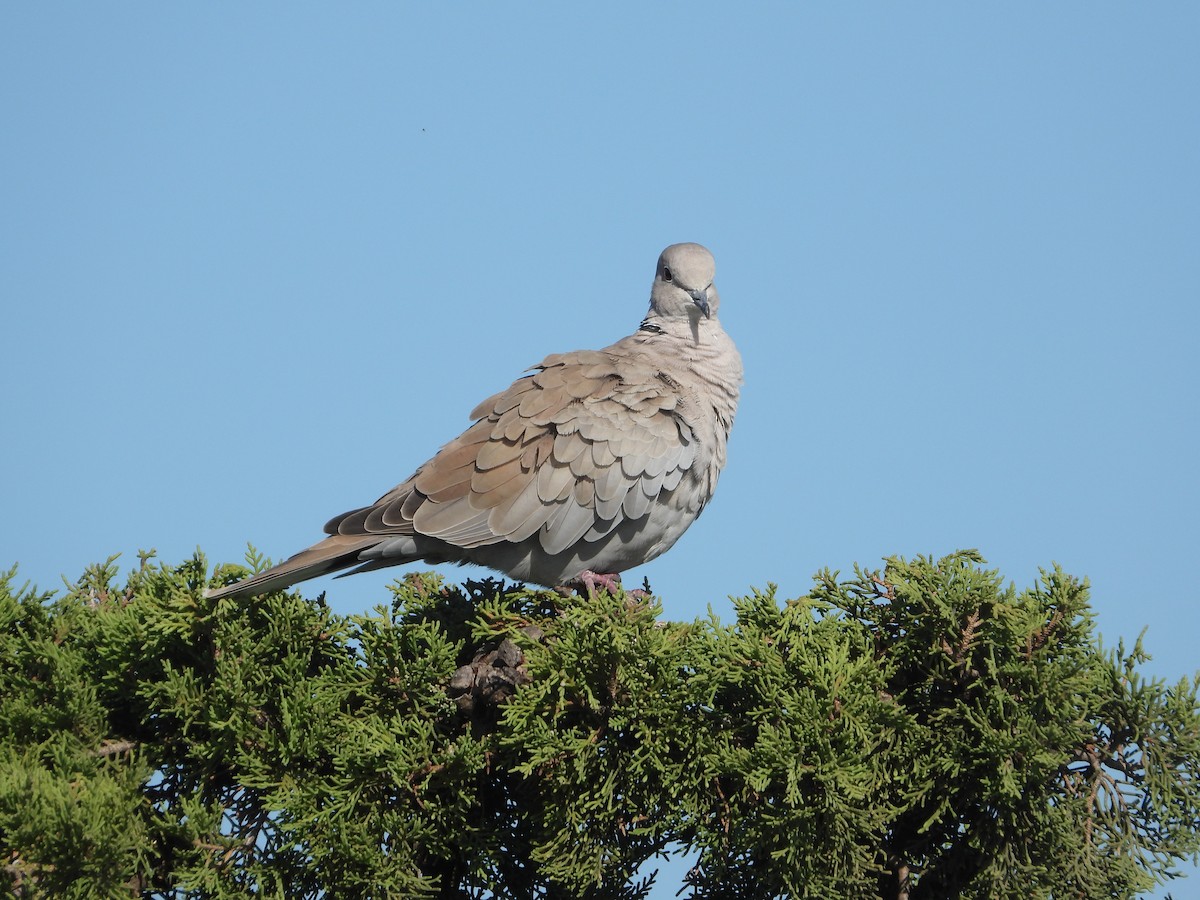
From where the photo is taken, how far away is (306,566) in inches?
179

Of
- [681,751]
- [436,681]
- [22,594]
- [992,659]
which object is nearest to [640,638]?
[681,751]

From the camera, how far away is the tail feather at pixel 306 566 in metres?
4.29

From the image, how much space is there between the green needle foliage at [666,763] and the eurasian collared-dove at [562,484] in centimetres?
83

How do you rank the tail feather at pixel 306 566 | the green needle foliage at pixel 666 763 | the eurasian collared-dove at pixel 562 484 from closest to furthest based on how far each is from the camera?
the green needle foliage at pixel 666 763
the tail feather at pixel 306 566
the eurasian collared-dove at pixel 562 484

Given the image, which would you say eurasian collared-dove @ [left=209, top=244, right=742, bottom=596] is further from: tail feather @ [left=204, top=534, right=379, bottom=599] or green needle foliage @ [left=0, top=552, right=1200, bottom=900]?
green needle foliage @ [left=0, top=552, right=1200, bottom=900]

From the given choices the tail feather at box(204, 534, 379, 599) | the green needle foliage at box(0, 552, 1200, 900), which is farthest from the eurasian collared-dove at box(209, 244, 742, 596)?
the green needle foliage at box(0, 552, 1200, 900)

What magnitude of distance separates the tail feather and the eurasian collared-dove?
0.01 m

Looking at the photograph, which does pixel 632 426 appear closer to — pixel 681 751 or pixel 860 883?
pixel 681 751

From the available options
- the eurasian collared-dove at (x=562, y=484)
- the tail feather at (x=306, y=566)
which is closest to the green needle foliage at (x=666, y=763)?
the tail feather at (x=306, y=566)

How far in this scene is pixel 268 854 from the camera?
13.0 feet

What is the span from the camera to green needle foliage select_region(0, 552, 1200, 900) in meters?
3.69

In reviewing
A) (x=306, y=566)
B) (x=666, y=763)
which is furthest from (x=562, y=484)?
(x=666, y=763)

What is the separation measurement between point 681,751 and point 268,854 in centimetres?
149

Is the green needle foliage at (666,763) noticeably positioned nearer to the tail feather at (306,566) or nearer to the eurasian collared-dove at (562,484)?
the tail feather at (306,566)
